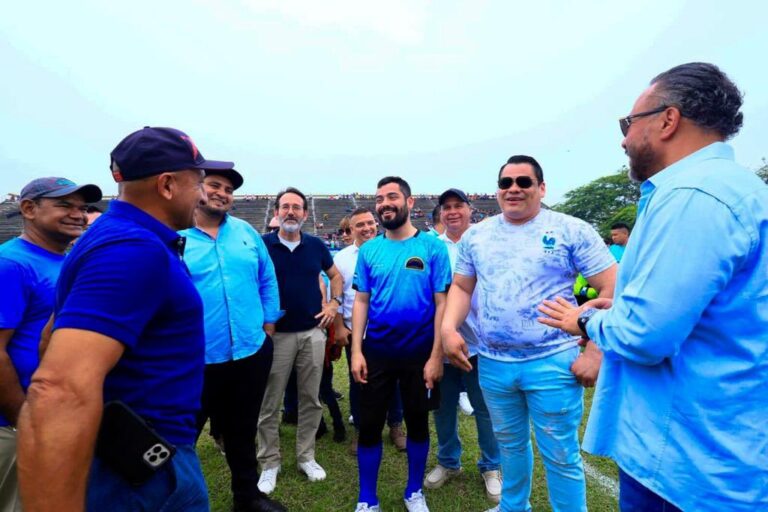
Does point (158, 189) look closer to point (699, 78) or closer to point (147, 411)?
point (147, 411)

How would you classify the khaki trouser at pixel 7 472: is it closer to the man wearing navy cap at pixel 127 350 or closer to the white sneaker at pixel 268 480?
the man wearing navy cap at pixel 127 350

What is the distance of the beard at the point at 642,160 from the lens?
1.58m

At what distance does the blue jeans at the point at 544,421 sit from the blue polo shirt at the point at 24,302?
8.95 feet

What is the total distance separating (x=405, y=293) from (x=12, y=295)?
237 centimetres

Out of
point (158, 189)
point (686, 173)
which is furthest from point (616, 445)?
point (158, 189)

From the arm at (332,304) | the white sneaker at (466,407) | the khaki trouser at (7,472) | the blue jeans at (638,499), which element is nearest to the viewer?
the blue jeans at (638,499)

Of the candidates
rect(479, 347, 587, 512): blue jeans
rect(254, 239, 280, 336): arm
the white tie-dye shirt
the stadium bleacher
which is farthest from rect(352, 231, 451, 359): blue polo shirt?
the stadium bleacher

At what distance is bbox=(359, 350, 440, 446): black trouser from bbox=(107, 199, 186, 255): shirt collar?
2.04 metres

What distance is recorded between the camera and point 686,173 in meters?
1.38

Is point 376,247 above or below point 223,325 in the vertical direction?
above

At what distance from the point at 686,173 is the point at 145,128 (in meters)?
1.96

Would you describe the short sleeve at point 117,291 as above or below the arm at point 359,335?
above

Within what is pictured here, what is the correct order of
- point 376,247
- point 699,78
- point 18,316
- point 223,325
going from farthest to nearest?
1. point 376,247
2. point 223,325
3. point 18,316
4. point 699,78

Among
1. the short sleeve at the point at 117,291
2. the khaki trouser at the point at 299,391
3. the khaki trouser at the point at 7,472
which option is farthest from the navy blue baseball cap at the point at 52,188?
the khaki trouser at the point at 299,391
